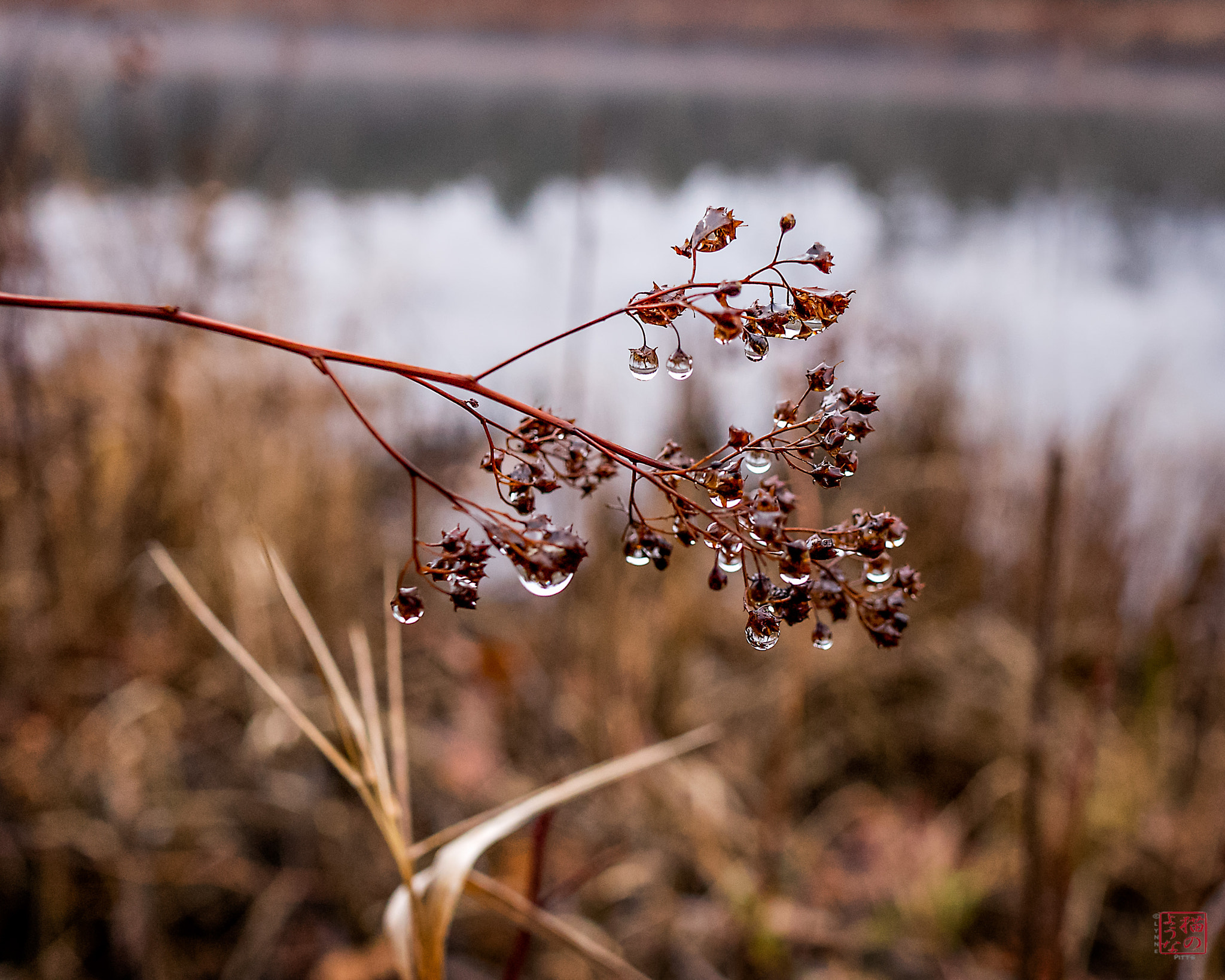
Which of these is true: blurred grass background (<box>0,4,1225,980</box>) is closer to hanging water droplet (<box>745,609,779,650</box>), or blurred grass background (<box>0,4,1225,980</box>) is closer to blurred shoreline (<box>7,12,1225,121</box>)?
hanging water droplet (<box>745,609,779,650</box>)

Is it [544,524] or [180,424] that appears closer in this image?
[544,524]

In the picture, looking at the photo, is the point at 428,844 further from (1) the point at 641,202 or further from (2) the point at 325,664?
(1) the point at 641,202

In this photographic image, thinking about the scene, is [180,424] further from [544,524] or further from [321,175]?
[321,175]

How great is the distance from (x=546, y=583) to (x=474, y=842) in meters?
0.18

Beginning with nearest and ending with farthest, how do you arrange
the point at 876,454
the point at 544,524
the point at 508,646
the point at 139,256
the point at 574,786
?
1. the point at 544,524
2. the point at 574,786
3. the point at 139,256
4. the point at 508,646
5. the point at 876,454

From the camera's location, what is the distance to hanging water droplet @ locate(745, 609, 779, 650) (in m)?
0.25

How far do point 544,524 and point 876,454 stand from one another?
2227 millimetres

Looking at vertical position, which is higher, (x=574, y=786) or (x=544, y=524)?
(x=544, y=524)

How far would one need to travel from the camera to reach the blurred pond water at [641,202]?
5.65ft

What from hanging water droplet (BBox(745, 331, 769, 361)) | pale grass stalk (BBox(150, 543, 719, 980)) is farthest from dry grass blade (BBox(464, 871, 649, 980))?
hanging water droplet (BBox(745, 331, 769, 361))

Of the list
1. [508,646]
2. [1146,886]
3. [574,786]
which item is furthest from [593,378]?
[574,786]

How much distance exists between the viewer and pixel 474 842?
15.0 inches

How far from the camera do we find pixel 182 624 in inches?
A: 63.0

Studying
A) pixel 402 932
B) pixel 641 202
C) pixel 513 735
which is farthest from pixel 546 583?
pixel 641 202
